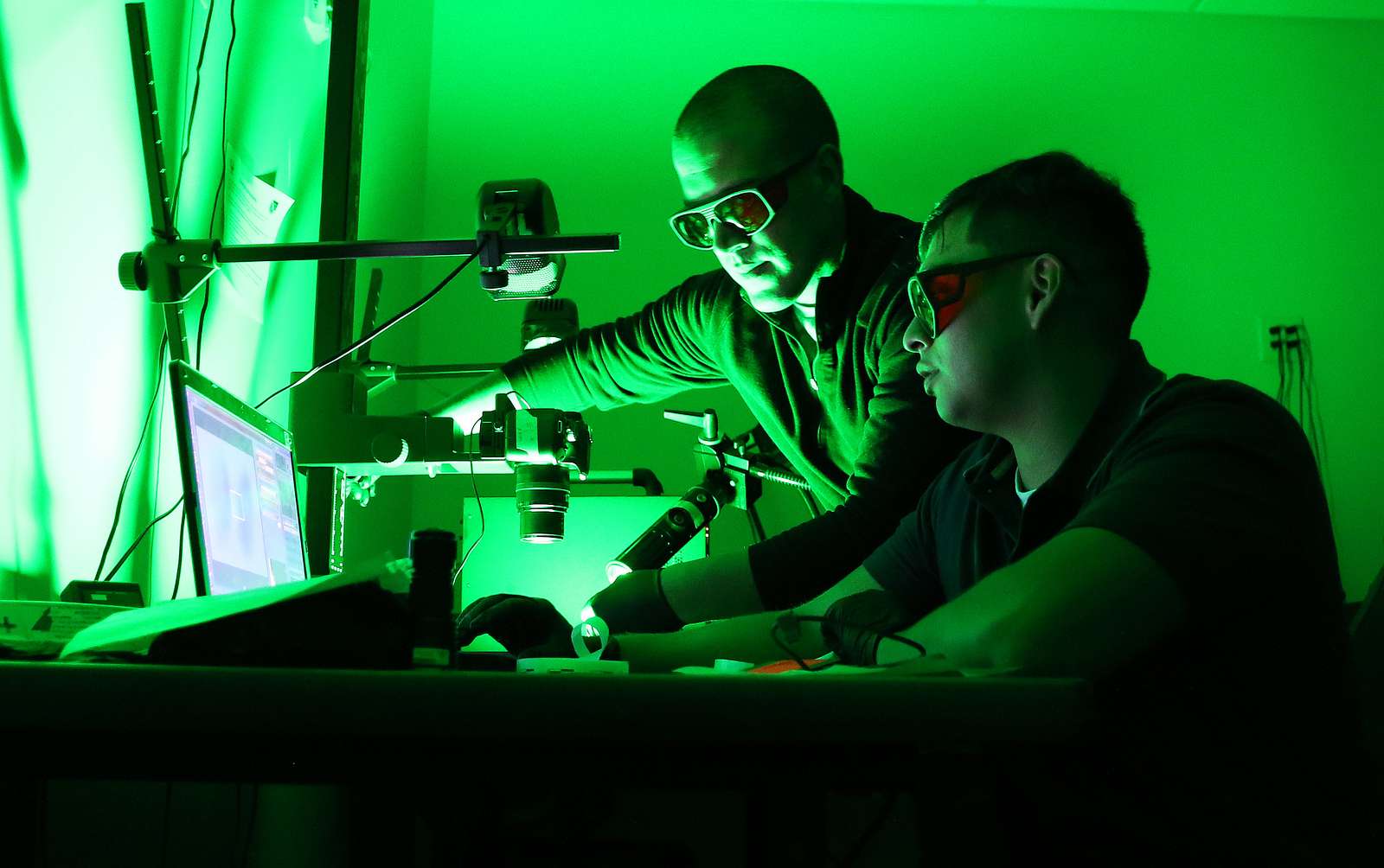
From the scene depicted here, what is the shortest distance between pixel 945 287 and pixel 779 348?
79 cm

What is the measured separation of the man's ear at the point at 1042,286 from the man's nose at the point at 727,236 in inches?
27.4

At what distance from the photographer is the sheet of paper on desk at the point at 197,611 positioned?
62 cm

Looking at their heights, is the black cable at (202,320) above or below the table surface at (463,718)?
above

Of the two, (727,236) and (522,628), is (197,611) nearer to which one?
(522,628)

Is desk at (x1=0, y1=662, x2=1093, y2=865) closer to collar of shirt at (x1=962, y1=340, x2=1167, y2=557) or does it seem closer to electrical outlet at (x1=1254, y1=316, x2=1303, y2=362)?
collar of shirt at (x1=962, y1=340, x2=1167, y2=557)

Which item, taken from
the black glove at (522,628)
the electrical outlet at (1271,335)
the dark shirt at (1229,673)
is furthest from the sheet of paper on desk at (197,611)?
the electrical outlet at (1271,335)

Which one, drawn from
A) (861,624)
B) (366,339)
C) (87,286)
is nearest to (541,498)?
(366,339)

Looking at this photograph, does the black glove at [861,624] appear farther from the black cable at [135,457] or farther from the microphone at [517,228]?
the black cable at [135,457]

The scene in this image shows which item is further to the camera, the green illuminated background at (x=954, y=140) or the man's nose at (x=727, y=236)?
the green illuminated background at (x=954, y=140)

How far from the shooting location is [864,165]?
3.45 m

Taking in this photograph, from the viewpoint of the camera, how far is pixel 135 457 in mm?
1553

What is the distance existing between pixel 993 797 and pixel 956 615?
0.93 ft

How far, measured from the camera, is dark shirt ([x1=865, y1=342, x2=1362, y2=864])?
76cm

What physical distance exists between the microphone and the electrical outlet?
2424mm
